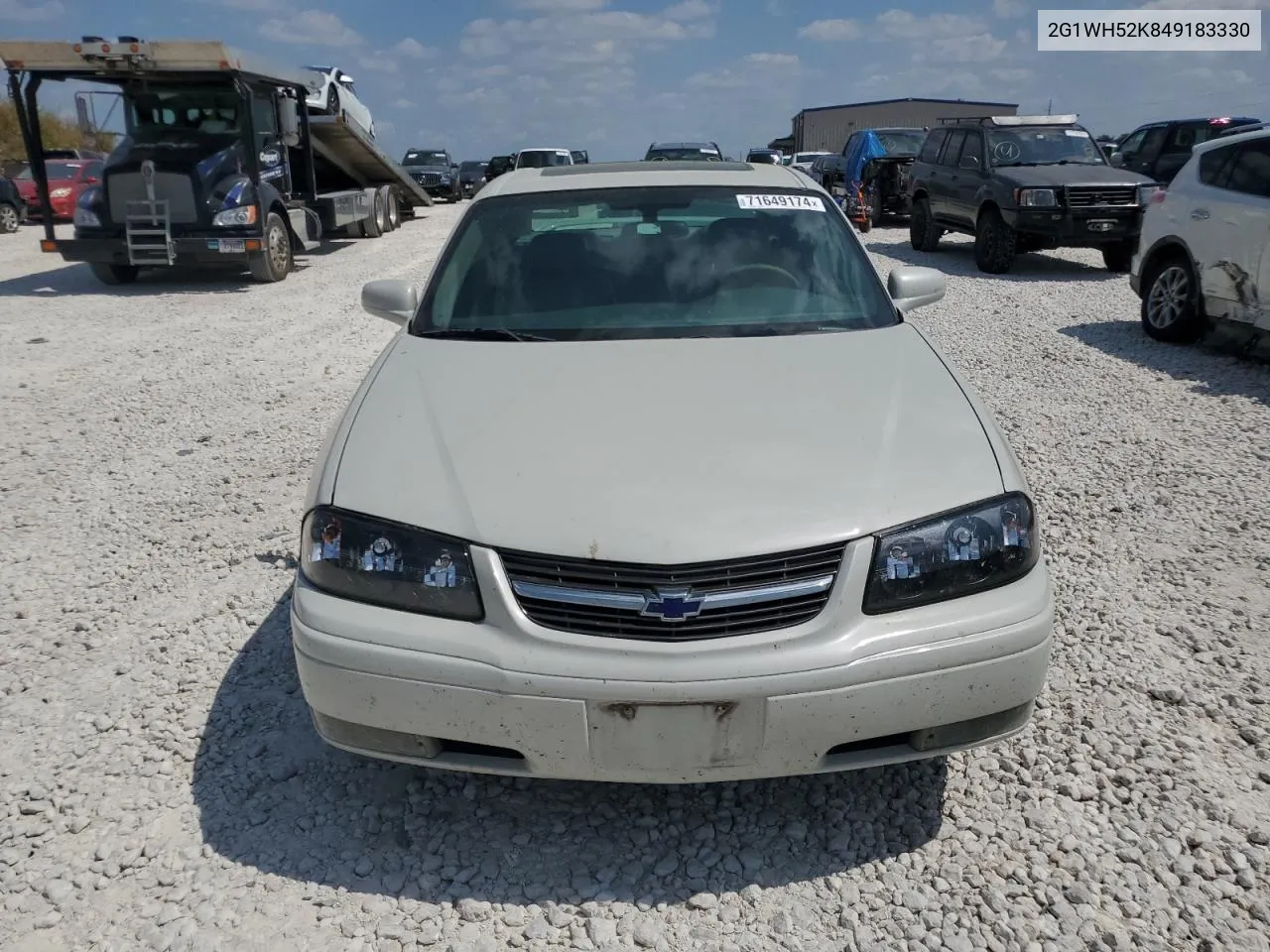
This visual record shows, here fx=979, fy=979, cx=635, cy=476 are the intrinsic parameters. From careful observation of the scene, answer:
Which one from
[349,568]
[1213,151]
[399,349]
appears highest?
[1213,151]

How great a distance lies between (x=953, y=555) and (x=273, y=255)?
41.5ft

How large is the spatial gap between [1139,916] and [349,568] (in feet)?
6.78

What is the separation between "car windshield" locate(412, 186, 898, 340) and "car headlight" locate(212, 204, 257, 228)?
32.7 ft

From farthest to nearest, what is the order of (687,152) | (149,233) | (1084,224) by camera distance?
(687,152)
(149,233)
(1084,224)

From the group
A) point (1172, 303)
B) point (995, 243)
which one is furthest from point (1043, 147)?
point (1172, 303)

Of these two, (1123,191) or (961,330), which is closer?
(961,330)

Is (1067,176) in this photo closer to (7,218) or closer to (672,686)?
(672,686)

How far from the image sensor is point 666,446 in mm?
2545

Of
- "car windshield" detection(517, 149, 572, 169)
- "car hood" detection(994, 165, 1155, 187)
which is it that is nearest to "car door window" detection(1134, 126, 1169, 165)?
"car hood" detection(994, 165, 1155, 187)

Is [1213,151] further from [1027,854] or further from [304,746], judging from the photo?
[304,746]

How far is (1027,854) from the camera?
100.0 inches

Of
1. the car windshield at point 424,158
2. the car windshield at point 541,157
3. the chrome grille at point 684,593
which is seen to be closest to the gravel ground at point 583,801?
the chrome grille at point 684,593

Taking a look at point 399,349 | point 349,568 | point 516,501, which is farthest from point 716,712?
point 399,349

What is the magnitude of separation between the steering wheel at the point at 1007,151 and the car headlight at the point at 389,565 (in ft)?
42.4
